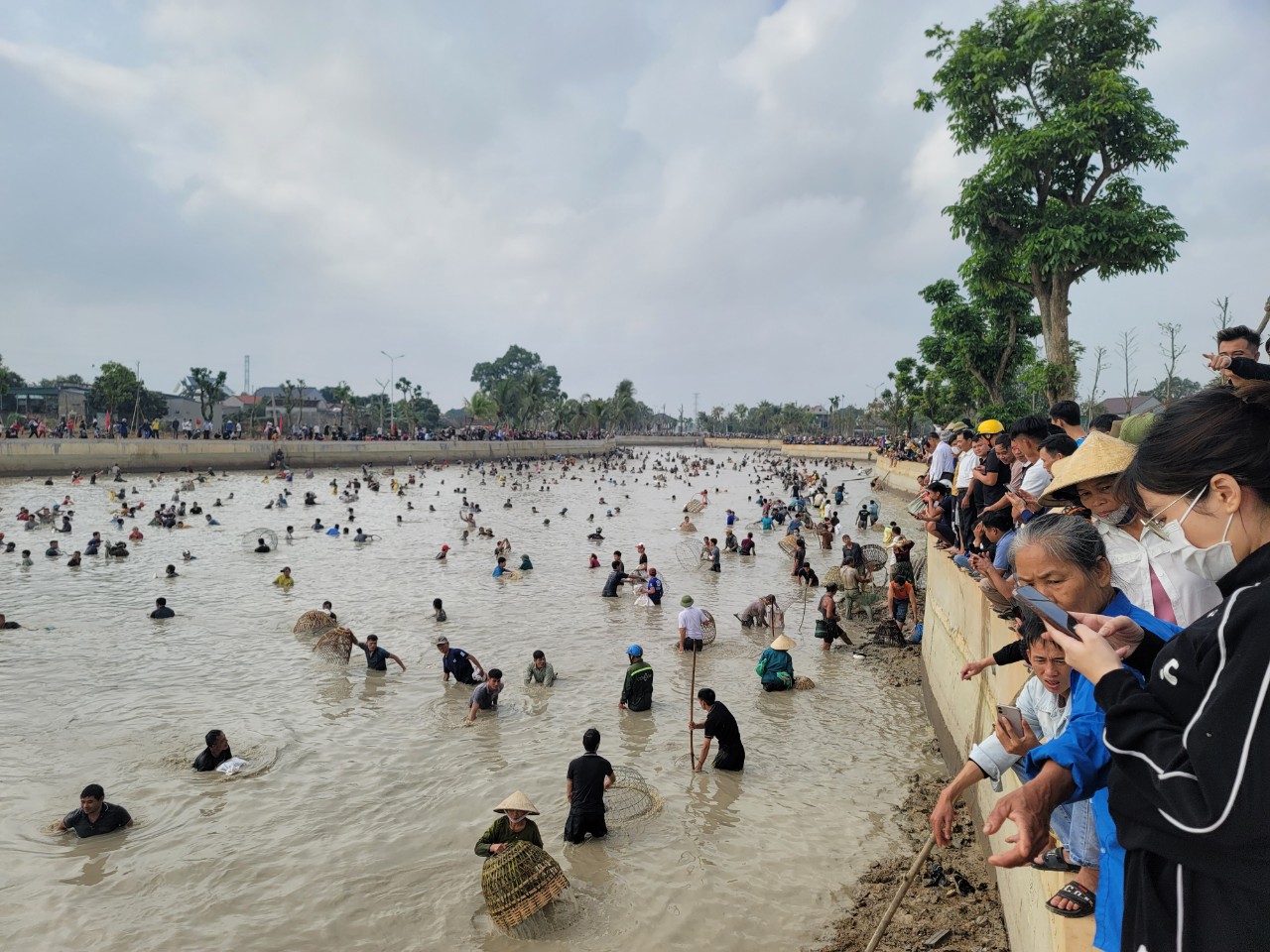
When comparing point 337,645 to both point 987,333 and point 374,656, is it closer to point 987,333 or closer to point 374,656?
point 374,656

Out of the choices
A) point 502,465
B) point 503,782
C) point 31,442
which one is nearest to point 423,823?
point 503,782

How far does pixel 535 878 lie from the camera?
19.9ft

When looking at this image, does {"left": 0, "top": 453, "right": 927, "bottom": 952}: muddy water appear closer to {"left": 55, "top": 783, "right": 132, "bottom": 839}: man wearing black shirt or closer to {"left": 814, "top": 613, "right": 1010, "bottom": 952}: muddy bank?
{"left": 55, "top": 783, "right": 132, "bottom": 839}: man wearing black shirt

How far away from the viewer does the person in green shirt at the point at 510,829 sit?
20.9ft

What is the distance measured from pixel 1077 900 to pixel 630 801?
223 inches

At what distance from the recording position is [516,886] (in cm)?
604

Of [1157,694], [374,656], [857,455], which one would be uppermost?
[857,455]

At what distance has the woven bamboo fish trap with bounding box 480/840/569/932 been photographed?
6.04 metres

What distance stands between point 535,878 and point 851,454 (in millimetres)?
85565

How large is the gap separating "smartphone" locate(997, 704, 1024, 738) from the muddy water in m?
4.39

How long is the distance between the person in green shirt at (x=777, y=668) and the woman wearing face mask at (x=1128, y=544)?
8.00 meters

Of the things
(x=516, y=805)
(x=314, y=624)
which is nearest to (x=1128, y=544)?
(x=516, y=805)

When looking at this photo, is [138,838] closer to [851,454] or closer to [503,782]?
[503,782]

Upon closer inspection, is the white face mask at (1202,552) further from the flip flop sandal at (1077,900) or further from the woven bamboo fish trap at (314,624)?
the woven bamboo fish trap at (314,624)
